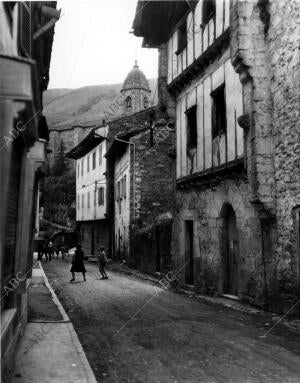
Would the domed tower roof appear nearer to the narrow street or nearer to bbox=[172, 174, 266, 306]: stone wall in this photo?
bbox=[172, 174, 266, 306]: stone wall

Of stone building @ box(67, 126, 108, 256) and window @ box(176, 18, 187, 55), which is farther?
stone building @ box(67, 126, 108, 256)

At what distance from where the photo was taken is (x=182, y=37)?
14.9 meters

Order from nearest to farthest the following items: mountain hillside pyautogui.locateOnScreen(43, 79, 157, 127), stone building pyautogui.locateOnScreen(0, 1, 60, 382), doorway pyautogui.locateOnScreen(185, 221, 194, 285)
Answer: stone building pyautogui.locateOnScreen(0, 1, 60, 382), doorway pyautogui.locateOnScreen(185, 221, 194, 285), mountain hillside pyautogui.locateOnScreen(43, 79, 157, 127)

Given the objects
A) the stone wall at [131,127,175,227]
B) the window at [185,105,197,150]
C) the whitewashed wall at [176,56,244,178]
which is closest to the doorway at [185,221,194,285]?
the whitewashed wall at [176,56,244,178]

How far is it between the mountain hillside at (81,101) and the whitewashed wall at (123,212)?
89.2m

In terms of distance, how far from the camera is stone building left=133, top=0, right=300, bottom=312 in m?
9.17

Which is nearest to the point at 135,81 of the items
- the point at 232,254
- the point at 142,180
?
the point at 142,180

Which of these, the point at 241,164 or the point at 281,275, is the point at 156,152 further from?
the point at 281,275

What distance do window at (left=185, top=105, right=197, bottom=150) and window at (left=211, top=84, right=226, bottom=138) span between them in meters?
1.38

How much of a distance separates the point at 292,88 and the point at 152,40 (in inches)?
359

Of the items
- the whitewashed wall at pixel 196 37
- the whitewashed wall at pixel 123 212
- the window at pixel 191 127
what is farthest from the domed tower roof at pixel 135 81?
the window at pixel 191 127

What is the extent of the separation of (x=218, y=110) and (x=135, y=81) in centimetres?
5017

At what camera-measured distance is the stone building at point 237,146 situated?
9.17 metres

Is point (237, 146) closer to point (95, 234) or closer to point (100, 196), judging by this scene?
point (100, 196)
